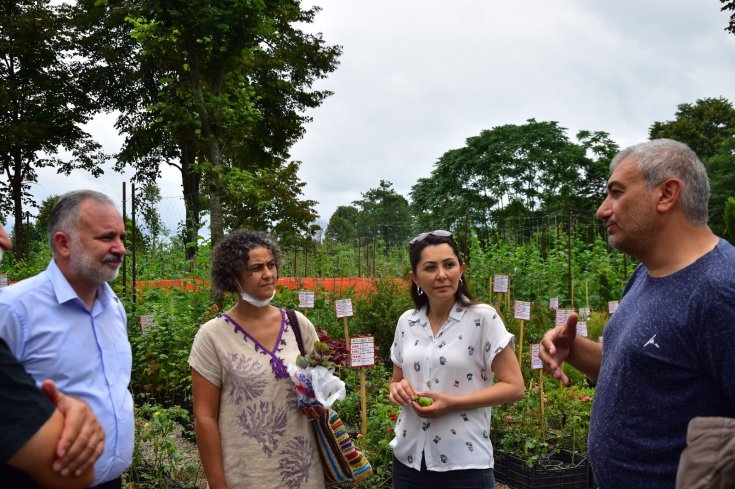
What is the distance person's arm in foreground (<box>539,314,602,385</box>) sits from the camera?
7.11 ft

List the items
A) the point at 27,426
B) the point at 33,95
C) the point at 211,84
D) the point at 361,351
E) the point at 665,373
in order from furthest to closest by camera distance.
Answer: the point at 33,95
the point at 211,84
the point at 361,351
the point at 665,373
the point at 27,426

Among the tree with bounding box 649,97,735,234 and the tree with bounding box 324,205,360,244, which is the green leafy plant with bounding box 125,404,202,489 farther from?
the tree with bounding box 324,205,360,244

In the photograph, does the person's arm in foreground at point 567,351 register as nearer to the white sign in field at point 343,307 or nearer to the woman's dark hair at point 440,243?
the woman's dark hair at point 440,243

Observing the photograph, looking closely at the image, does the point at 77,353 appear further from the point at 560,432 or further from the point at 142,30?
the point at 142,30

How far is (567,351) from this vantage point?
2227mm

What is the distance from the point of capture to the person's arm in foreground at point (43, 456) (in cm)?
123

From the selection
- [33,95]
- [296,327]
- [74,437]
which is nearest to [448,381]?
[296,327]

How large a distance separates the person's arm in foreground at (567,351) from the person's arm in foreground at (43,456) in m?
1.54

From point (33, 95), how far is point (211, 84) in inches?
560

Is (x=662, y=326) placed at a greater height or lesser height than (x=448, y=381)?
greater

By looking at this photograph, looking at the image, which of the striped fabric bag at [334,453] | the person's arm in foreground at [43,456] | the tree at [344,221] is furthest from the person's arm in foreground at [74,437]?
the tree at [344,221]

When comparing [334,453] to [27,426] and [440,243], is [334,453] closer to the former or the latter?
[440,243]

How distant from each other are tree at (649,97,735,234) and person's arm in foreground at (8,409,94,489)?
31.8 metres

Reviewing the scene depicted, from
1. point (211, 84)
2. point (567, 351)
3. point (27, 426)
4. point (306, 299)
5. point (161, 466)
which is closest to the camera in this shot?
point (27, 426)
